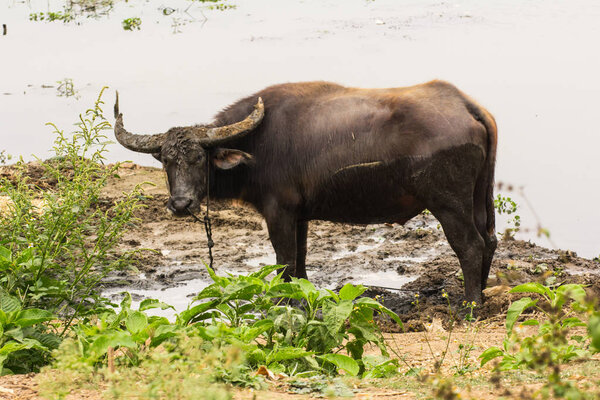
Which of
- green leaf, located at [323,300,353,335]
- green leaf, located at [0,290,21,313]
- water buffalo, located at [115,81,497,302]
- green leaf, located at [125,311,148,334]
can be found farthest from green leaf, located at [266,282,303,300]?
water buffalo, located at [115,81,497,302]

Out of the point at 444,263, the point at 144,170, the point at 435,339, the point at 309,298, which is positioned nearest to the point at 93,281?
the point at 309,298

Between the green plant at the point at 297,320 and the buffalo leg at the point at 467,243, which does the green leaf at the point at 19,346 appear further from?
the buffalo leg at the point at 467,243

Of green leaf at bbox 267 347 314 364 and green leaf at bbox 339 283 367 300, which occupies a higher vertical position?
green leaf at bbox 339 283 367 300

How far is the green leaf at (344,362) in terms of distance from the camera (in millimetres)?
4789

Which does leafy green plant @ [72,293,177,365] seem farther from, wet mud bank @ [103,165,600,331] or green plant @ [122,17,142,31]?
green plant @ [122,17,142,31]

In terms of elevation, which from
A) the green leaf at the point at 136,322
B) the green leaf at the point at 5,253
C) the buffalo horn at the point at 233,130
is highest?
the buffalo horn at the point at 233,130

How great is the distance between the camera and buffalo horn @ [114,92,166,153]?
7926mm

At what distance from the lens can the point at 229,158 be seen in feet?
25.9

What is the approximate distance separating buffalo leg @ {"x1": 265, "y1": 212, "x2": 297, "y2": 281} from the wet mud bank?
0.64 metres

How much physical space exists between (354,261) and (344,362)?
4.80 metres

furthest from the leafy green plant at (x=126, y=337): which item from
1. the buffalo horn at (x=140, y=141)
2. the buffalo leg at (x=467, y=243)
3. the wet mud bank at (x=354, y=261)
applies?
the buffalo leg at (x=467, y=243)

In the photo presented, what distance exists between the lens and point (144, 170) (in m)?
13.3

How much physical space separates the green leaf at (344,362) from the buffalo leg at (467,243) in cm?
287

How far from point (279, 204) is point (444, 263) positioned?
2.36 m
